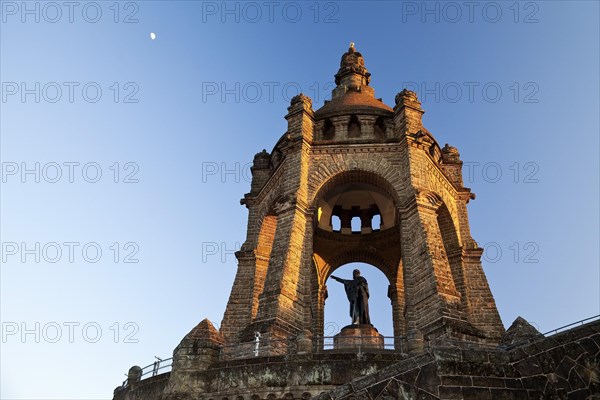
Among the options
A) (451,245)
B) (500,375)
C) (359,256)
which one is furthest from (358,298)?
Result: (500,375)

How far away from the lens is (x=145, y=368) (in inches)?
607

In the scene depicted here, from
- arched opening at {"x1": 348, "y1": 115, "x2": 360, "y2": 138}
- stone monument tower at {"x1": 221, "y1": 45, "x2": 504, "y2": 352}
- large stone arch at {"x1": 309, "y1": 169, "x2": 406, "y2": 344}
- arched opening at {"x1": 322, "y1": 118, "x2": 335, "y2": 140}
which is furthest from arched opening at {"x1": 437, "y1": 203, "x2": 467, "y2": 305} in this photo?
arched opening at {"x1": 322, "y1": 118, "x2": 335, "y2": 140}

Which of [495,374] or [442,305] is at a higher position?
[442,305]

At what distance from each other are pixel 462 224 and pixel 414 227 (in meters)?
4.98

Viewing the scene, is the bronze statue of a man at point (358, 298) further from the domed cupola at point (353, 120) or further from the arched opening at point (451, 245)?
the domed cupola at point (353, 120)

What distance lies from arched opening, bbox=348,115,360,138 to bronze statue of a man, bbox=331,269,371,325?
556cm

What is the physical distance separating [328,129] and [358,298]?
6.95 metres

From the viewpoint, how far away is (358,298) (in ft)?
68.7

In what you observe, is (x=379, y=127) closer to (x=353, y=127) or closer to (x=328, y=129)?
(x=353, y=127)

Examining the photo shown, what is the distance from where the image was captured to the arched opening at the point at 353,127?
73.0 ft

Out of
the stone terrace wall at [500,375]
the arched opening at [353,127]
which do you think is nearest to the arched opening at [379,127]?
the arched opening at [353,127]

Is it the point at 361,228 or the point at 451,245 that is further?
the point at 361,228

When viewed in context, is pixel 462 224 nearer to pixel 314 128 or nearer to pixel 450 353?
pixel 314 128

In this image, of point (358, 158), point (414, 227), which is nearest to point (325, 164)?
point (358, 158)
